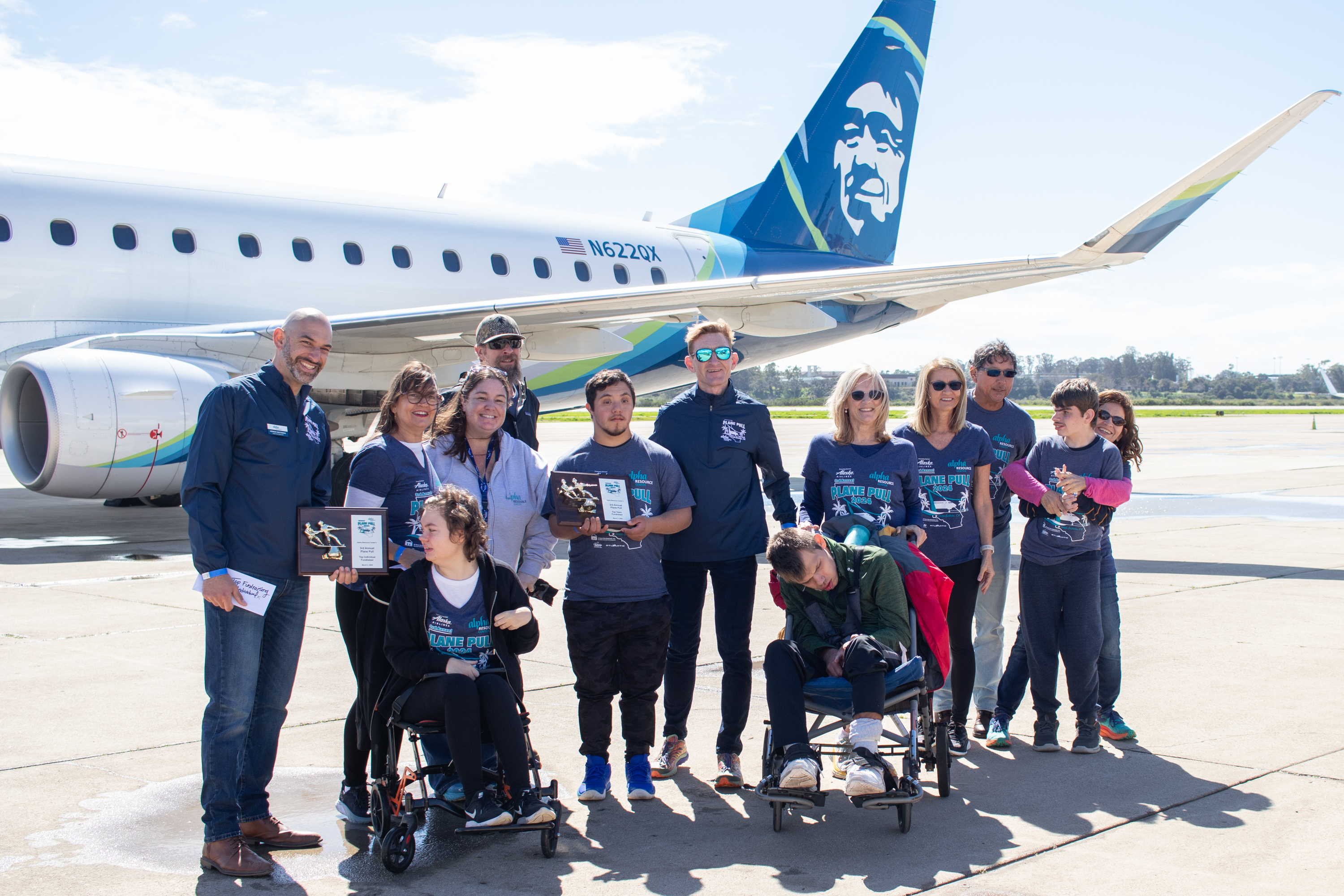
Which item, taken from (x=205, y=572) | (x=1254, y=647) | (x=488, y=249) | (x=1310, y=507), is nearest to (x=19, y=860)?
(x=205, y=572)

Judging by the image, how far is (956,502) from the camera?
16.2ft

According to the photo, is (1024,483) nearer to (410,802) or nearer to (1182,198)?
(410,802)

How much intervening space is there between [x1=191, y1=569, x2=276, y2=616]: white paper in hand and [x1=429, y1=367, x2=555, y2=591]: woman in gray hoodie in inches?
33.0

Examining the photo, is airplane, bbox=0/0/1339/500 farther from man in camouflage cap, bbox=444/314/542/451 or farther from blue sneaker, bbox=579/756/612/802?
blue sneaker, bbox=579/756/612/802

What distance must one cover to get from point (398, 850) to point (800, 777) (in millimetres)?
1268

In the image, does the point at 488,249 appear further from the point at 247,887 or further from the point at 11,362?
the point at 247,887

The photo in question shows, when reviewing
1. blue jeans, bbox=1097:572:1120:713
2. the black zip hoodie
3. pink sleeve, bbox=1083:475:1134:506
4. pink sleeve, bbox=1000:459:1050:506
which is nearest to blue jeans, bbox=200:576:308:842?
the black zip hoodie

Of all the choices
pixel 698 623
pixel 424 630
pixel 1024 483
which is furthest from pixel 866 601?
pixel 424 630

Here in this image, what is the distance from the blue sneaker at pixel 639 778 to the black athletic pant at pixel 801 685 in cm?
56

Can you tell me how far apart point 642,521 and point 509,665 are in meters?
0.81

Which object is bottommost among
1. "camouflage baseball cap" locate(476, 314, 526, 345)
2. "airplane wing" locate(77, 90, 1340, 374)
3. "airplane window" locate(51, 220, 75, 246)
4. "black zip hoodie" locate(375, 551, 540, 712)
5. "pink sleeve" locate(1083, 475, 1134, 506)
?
"black zip hoodie" locate(375, 551, 540, 712)

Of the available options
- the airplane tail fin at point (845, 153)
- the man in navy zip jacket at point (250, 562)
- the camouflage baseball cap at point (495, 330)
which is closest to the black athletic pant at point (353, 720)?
the man in navy zip jacket at point (250, 562)

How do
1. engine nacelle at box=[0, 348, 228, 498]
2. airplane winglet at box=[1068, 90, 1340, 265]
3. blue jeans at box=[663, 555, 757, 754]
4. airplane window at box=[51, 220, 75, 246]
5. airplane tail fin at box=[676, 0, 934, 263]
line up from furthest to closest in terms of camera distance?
airplane tail fin at box=[676, 0, 934, 263] < airplane window at box=[51, 220, 75, 246] < engine nacelle at box=[0, 348, 228, 498] < airplane winglet at box=[1068, 90, 1340, 265] < blue jeans at box=[663, 555, 757, 754]

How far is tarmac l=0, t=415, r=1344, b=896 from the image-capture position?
3.39 meters
